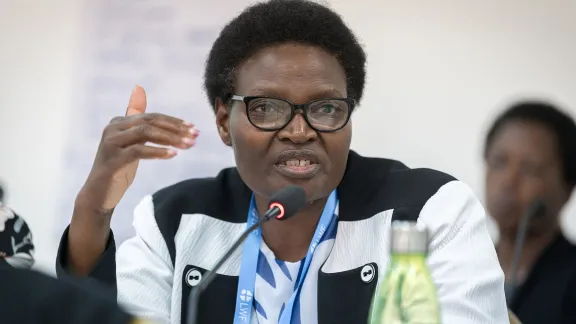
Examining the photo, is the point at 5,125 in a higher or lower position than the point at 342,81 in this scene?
lower

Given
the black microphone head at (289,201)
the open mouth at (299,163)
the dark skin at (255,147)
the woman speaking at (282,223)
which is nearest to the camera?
the black microphone head at (289,201)

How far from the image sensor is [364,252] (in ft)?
5.95

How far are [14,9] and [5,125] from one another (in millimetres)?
505

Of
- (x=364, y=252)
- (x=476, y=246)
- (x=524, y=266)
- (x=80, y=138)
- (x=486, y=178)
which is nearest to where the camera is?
(x=476, y=246)

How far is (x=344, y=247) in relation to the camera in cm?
184

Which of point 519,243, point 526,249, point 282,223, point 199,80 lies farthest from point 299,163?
point 199,80

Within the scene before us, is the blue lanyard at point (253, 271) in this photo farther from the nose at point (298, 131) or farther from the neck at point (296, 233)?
the nose at point (298, 131)

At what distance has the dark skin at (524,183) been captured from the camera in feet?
9.17

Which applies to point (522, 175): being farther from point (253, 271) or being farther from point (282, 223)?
point (253, 271)

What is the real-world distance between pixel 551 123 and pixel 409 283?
2063 mm

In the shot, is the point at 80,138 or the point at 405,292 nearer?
the point at 405,292

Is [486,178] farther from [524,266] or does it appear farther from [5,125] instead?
[5,125]

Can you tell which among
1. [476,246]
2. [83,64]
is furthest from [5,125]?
[476,246]

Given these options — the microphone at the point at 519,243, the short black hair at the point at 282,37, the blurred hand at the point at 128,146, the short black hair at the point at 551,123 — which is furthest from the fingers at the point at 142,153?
the short black hair at the point at 551,123
